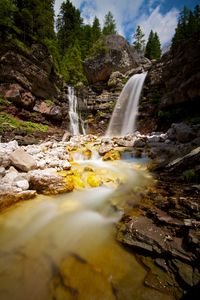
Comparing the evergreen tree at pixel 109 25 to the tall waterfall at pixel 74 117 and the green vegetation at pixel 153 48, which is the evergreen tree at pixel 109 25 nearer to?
the green vegetation at pixel 153 48

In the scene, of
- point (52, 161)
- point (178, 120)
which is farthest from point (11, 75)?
point (178, 120)

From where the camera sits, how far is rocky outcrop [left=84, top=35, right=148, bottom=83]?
2462 cm

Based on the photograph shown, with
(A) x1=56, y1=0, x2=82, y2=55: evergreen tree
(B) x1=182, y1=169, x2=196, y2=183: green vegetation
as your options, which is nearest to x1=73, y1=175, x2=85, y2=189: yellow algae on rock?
(B) x1=182, y1=169, x2=196, y2=183: green vegetation

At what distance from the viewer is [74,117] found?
19.4 meters

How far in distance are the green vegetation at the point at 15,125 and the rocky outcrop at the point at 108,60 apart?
14489 millimetres

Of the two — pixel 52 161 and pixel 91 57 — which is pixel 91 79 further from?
pixel 52 161

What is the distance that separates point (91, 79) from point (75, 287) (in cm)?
2612

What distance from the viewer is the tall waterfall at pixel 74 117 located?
18734 mm

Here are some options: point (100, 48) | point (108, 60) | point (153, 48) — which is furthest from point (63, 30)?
point (153, 48)

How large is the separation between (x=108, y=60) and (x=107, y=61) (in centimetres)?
23

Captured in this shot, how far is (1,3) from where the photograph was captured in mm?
12820

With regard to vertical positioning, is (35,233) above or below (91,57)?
below

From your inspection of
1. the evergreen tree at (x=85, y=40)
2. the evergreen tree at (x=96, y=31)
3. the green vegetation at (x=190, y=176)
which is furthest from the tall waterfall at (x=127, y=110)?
the evergreen tree at (x=96, y=31)

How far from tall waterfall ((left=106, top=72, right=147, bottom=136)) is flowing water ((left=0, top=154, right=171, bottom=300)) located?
13588mm
